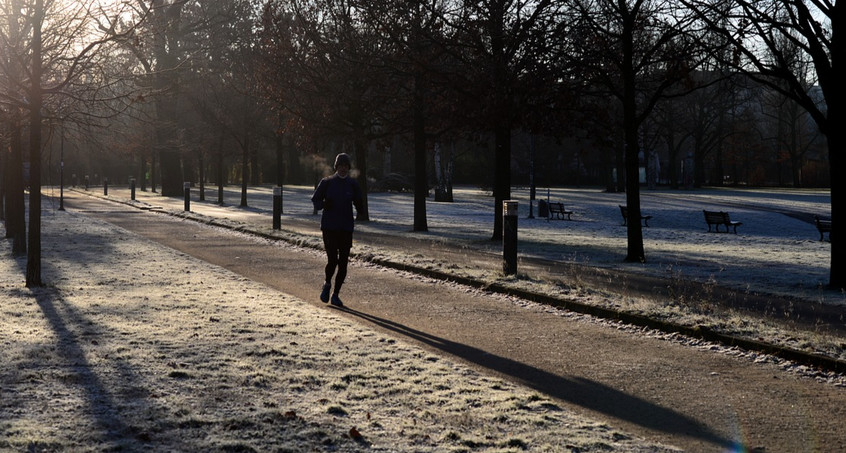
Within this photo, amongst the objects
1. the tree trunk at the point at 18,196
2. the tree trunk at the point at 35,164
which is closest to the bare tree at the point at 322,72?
the tree trunk at the point at 18,196

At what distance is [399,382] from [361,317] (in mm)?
3129

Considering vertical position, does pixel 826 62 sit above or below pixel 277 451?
above

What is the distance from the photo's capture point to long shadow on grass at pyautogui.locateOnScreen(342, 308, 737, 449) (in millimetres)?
4945

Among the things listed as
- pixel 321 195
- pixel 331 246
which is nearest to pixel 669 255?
pixel 331 246

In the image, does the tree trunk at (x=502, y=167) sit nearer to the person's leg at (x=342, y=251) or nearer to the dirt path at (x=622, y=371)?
the dirt path at (x=622, y=371)

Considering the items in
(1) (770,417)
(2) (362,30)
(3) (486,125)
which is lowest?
(1) (770,417)

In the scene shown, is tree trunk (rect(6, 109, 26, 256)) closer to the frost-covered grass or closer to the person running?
the frost-covered grass

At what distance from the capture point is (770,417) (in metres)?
5.20

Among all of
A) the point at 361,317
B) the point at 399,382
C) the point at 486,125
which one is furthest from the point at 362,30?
the point at 399,382

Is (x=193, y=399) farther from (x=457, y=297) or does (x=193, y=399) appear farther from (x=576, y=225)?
(x=576, y=225)

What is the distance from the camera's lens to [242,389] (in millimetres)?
5625

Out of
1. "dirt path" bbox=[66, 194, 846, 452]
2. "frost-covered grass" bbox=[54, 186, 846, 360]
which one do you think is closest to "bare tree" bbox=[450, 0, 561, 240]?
"frost-covered grass" bbox=[54, 186, 846, 360]

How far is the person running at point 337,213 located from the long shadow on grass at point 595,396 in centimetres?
267

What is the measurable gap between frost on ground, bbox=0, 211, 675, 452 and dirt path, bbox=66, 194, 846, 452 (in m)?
0.43
